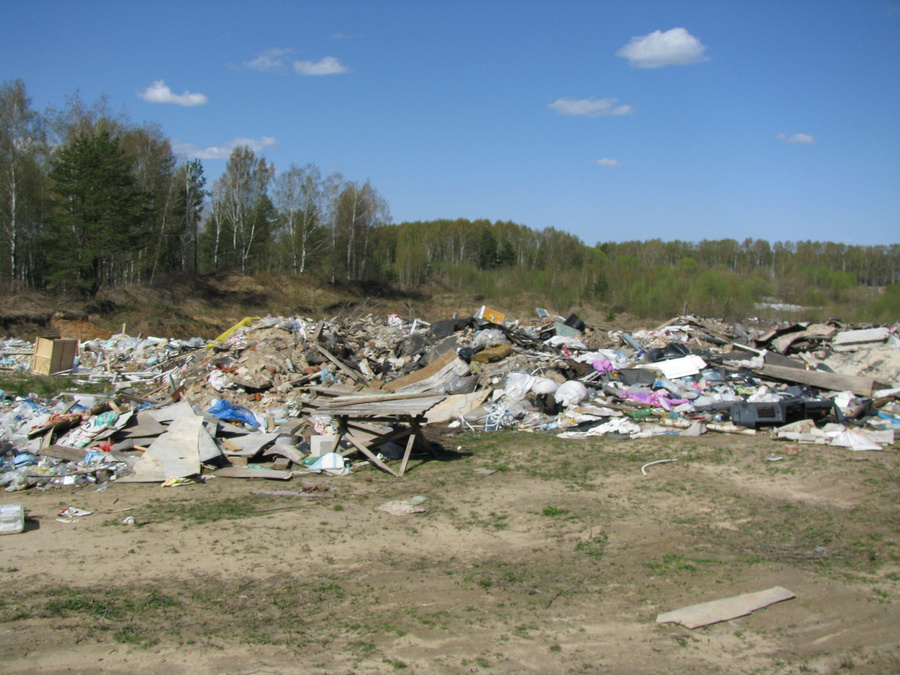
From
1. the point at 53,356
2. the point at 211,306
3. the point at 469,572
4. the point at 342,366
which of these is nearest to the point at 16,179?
the point at 211,306

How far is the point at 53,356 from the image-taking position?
14406 mm

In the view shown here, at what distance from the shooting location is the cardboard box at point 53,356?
1438 centimetres

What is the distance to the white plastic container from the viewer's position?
5.61 m

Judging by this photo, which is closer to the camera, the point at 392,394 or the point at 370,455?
the point at 370,455

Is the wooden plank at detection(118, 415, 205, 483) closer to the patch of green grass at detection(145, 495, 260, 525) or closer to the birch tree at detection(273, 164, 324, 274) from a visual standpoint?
the patch of green grass at detection(145, 495, 260, 525)

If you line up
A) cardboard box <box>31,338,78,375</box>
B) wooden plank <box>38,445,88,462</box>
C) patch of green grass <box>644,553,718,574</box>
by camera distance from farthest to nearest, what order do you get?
cardboard box <box>31,338,78,375</box>, wooden plank <box>38,445,88,462</box>, patch of green grass <box>644,553,718,574</box>

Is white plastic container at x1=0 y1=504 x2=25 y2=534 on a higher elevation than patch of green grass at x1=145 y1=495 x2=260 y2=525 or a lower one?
higher

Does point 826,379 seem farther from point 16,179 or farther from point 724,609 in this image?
point 16,179

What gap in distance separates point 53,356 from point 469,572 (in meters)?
13.5

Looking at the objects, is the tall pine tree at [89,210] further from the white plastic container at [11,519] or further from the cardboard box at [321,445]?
the white plastic container at [11,519]

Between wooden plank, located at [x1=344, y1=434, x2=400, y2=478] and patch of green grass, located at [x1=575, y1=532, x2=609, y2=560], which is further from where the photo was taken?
wooden plank, located at [x1=344, y1=434, x2=400, y2=478]

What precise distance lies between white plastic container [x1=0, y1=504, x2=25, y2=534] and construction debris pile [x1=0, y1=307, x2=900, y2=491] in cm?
172

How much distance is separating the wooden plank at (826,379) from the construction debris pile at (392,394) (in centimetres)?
3

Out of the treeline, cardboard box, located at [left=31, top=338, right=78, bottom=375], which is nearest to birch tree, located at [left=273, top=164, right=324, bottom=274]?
the treeline
